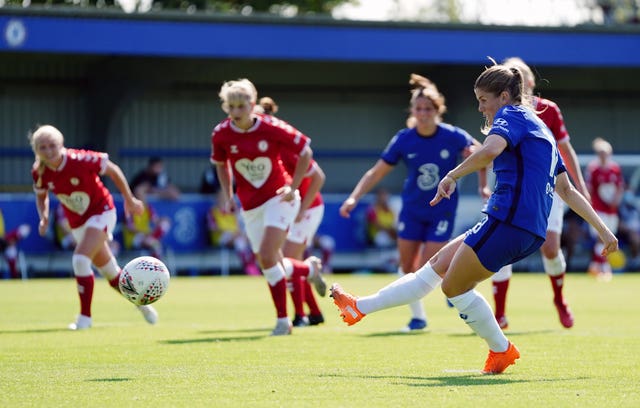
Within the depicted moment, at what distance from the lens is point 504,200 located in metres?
7.72

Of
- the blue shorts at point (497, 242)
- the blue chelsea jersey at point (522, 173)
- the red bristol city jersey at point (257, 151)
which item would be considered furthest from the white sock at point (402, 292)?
the red bristol city jersey at point (257, 151)

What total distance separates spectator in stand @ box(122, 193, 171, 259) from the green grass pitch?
6.74 meters

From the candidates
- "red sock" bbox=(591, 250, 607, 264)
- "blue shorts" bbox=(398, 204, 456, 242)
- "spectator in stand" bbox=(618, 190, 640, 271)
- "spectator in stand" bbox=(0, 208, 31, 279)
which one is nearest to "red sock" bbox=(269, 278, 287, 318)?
"blue shorts" bbox=(398, 204, 456, 242)

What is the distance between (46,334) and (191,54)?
1299 cm

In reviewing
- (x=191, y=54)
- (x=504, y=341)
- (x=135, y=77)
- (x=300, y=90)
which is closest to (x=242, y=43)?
(x=191, y=54)

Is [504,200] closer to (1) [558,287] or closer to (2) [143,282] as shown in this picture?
(2) [143,282]

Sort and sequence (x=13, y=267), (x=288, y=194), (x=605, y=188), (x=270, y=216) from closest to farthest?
(x=288, y=194)
(x=270, y=216)
(x=13, y=267)
(x=605, y=188)

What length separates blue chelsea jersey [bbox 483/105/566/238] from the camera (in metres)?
7.68

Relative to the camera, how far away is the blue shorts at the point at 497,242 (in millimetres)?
7691

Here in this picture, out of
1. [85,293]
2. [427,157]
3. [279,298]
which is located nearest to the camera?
[279,298]

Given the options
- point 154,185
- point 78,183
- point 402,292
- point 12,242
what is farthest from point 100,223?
point 154,185

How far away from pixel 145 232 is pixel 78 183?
10.3m

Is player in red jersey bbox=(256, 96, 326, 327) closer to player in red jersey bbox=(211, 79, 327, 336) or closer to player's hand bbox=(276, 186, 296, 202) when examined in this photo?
player in red jersey bbox=(211, 79, 327, 336)

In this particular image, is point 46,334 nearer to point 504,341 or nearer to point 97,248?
point 97,248
